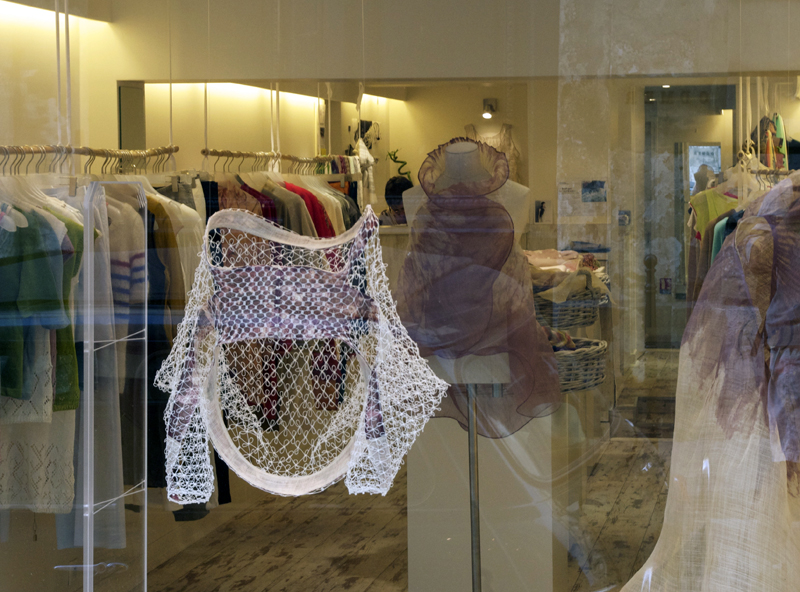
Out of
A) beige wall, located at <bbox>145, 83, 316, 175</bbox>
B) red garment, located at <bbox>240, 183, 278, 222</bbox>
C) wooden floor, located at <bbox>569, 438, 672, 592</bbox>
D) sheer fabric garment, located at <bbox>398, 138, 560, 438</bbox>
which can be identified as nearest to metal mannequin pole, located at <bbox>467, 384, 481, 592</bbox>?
sheer fabric garment, located at <bbox>398, 138, 560, 438</bbox>

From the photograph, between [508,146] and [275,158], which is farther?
[275,158]

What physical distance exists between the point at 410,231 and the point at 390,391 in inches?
17.4

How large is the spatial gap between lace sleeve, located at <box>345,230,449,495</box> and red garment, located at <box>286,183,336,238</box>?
5.0 inches

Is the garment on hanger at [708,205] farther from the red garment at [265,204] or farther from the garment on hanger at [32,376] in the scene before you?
the garment on hanger at [32,376]

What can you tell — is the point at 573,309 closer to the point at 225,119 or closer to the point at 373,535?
the point at 373,535

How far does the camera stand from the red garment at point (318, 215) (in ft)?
7.44

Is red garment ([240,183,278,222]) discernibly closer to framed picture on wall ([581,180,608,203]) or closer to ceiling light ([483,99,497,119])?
ceiling light ([483,99,497,119])

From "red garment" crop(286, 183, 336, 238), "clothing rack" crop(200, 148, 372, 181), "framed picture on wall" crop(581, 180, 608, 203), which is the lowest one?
"red garment" crop(286, 183, 336, 238)

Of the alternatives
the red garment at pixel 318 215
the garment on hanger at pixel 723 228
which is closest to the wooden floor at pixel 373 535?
the garment on hanger at pixel 723 228

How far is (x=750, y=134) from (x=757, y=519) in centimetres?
99

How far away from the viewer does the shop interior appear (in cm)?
223

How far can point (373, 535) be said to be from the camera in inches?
96.5

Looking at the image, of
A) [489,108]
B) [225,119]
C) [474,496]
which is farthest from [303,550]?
[489,108]

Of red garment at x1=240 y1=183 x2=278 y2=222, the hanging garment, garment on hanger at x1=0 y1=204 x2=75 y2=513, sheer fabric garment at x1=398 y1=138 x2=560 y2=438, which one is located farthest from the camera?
garment on hanger at x1=0 y1=204 x2=75 y2=513
